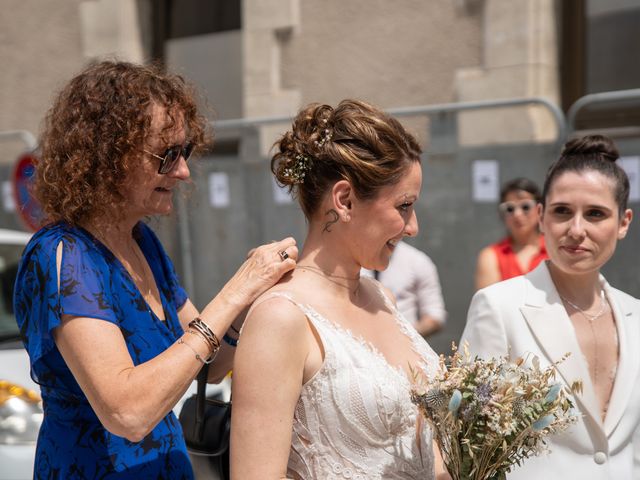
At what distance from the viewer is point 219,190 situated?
7.45m

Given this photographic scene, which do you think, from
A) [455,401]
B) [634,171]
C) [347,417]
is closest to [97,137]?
[347,417]

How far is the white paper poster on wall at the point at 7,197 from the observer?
9.00 meters

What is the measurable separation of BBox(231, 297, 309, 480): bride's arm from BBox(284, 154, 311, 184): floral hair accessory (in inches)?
17.0

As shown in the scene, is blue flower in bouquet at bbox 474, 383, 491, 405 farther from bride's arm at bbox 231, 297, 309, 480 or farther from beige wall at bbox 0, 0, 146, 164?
beige wall at bbox 0, 0, 146, 164

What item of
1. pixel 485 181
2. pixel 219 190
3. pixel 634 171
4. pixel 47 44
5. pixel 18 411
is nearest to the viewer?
pixel 18 411

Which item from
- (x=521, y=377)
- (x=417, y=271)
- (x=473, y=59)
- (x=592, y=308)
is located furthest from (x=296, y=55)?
(x=521, y=377)

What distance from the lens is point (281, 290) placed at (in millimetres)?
2084

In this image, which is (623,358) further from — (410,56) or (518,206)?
(410,56)

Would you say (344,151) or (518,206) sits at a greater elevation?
(344,151)

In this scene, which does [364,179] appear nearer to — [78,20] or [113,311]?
[113,311]

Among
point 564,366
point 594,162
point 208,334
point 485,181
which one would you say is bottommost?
point 564,366

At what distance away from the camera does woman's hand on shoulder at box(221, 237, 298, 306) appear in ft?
7.07

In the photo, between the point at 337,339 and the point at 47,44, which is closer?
the point at 337,339

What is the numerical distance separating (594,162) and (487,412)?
118 cm
